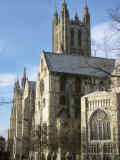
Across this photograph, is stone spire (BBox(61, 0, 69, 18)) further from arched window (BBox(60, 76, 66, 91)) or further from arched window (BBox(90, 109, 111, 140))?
arched window (BBox(90, 109, 111, 140))

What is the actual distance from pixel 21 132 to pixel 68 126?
1042 inches

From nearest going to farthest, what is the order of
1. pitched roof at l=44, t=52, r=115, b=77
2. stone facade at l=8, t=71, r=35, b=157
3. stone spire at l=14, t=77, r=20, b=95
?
pitched roof at l=44, t=52, r=115, b=77 < stone facade at l=8, t=71, r=35, b=157 < stone spire at l=14, t=77, r=20, b=95

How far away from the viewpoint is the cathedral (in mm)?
52625

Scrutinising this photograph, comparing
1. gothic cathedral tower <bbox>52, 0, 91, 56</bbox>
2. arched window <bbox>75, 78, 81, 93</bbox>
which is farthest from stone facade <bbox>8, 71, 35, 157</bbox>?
gothic cathedral tower <bbox>52, 0, 91, 56</bbox>

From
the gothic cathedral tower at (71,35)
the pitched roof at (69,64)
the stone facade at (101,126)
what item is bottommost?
the stone facade at (101,126)

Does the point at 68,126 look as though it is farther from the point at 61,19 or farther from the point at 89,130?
the point at 61,19

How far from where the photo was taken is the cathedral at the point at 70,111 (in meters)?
52.6

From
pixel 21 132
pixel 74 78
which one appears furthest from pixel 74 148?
pixel 21 132

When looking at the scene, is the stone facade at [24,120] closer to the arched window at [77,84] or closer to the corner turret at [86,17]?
the arched window at [77,84]

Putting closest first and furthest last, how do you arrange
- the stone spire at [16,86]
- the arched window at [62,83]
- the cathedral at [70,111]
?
1. the cathedral at [70,111]
2. the arched window at [62,83]
3. the stone spire at [16,86]

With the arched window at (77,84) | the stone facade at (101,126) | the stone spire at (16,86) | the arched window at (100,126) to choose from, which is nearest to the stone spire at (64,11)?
the stone spire at (16,86)

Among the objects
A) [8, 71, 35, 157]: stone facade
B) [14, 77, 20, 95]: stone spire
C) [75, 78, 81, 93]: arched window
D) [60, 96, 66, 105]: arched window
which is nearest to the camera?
[60, 96, 66, 105]: arched window

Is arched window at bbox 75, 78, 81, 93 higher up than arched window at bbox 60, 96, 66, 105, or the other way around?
arched window at bbox 75, 78, 81, 93

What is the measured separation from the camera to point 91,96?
2201 inches
